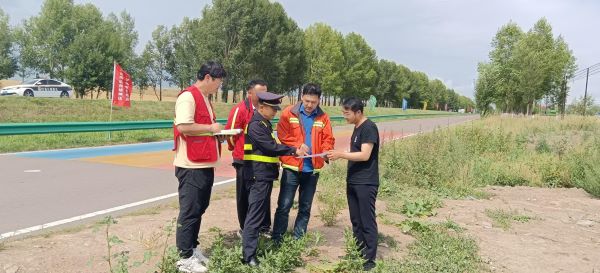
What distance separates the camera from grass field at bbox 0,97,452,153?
14.1 m

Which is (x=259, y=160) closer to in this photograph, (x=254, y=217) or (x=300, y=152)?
(x=300, y=152)

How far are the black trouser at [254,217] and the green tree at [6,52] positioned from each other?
54346mm

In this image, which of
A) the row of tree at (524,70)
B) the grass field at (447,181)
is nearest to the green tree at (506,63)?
the row of tree at (524,70)

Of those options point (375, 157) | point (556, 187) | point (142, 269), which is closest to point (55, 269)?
point (142, 269)

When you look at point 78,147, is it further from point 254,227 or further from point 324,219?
point 254,227

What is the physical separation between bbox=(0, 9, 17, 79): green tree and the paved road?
4434cm

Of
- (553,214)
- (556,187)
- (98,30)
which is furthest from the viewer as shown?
(98,30)

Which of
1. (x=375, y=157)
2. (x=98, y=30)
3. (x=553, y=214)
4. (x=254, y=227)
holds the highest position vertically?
(x=98, y=30)

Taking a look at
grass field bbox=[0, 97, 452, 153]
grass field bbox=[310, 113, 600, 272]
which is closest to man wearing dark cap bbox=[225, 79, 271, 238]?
grass field bbox=[310, 113, 600, 272]

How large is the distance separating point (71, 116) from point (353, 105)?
21090 millimetres

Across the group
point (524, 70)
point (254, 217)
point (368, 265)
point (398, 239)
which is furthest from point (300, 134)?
point (524, 70)

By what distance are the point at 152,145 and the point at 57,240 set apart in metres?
11.0

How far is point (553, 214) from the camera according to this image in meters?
7.37

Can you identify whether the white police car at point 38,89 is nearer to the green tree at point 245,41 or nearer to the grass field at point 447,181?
the green tree at point 245,41
